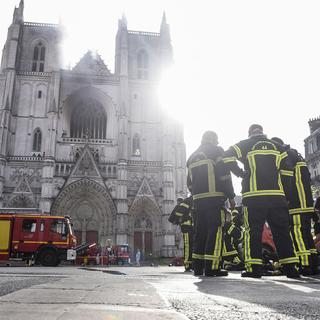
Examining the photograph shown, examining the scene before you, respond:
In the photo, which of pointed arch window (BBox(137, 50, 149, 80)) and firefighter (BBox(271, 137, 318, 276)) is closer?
firefighter (BBox(271, 137, 318, 276))

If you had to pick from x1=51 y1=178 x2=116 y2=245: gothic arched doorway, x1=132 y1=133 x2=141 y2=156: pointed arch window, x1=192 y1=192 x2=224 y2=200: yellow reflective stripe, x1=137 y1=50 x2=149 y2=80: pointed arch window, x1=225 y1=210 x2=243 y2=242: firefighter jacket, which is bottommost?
x1=225 y1=210 x2=243 y2=242: firefighter jacket

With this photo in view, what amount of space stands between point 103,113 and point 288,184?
30261 millimetres

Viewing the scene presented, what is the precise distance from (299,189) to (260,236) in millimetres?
1915

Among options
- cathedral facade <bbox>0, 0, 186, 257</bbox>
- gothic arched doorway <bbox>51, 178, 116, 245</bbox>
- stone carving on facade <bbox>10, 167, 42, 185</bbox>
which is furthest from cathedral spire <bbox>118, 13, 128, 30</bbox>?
stone carving on facade <bbox>10, 167, 42, 185</bbox>

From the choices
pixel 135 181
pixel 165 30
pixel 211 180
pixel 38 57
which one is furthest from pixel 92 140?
pixel 211 180

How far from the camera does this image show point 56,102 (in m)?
32.5

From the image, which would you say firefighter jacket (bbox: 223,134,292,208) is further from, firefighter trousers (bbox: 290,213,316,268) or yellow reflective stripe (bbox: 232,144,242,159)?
firefighter trousers (bbox: 290,213,316,268)

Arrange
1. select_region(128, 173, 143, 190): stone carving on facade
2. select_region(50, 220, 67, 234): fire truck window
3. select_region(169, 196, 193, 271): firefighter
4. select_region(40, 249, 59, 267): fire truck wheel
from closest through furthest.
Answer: select_region(169, 196, 193, 271): firefighter, select_region(40, 249, 59, 267): fire truck wheel, select_region(50, 220, 67, 234): fire truck window, select_region(128, 173, 143, 190): stone carving on facade

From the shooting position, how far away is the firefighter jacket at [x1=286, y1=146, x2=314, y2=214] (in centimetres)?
605

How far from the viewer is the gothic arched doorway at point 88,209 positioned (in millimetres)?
29875

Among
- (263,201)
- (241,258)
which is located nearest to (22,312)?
(263,201)

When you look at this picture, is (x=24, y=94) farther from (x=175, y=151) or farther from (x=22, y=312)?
(x=22, y=312)

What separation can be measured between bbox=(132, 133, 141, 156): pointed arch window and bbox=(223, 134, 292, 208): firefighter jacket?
1109 inches

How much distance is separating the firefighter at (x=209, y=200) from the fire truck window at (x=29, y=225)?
39.6ft
